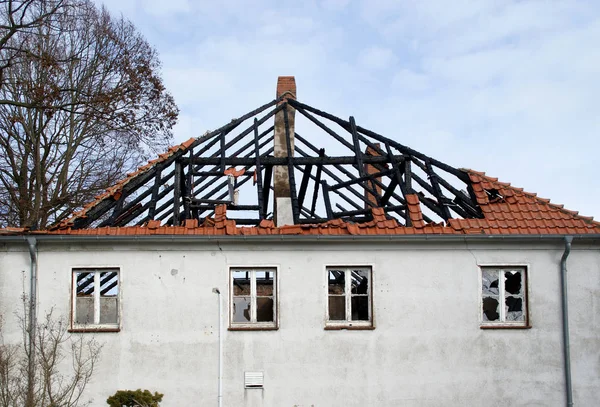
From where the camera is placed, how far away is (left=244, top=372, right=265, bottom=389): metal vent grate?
16.8 meters

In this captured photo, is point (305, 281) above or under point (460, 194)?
under

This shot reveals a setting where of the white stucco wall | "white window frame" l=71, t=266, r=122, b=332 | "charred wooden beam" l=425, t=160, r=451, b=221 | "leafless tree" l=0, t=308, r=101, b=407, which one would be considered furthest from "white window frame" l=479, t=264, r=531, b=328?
"leafless tree" l=0, t=308, r=101, b=407

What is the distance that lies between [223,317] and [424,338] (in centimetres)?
405

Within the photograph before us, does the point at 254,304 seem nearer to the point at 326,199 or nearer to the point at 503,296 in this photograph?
the point at 503,296

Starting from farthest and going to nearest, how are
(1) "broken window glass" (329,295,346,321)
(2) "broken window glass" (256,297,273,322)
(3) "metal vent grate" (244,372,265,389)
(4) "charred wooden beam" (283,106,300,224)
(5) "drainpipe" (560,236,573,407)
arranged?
(4) "charred wooden beam" (283,106,300,224), (2) "broken window glass" (256,297,273,322), (1) "broken window glass" (329,295,346,321), (5) "drainpipe" (560,236,573,407), (3) "metal vent grate" (244,372,265,389)

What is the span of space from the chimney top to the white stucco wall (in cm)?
788

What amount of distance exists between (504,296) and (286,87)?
9801 mm

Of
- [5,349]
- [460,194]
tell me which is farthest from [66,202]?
[460,194]

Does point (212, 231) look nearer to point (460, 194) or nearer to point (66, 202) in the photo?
point (460, 194)

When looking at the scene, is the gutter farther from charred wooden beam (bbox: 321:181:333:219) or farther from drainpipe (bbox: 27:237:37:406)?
charred wooden beam (bbox: 321:181:333:219)

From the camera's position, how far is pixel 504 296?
17.6 metres

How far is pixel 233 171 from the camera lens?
21.1 meters

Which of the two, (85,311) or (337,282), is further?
(337,282)

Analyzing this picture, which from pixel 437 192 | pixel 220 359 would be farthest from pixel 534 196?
pixel 220 359
